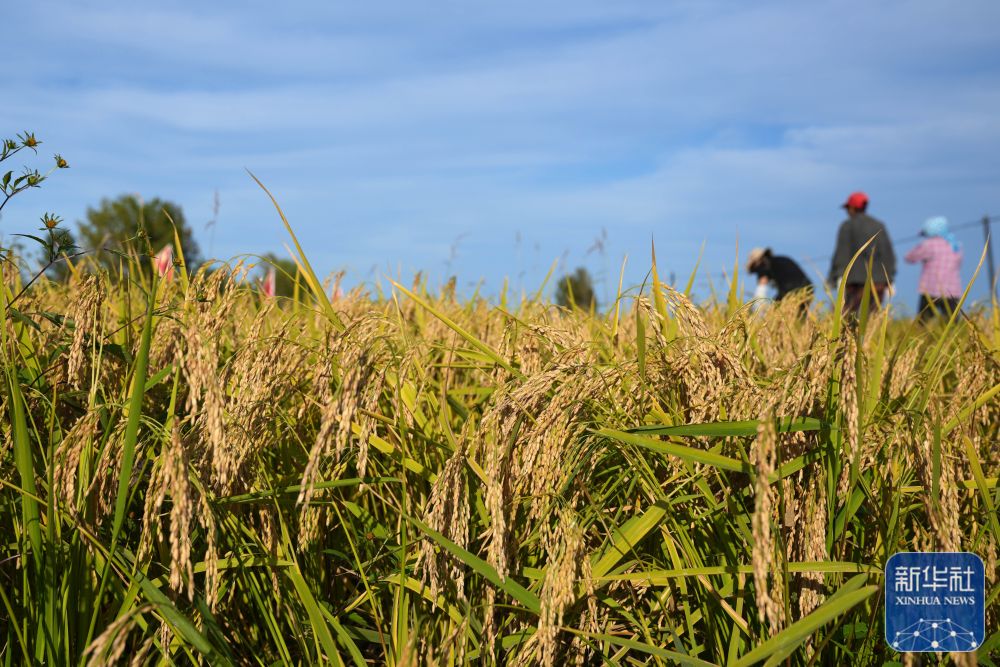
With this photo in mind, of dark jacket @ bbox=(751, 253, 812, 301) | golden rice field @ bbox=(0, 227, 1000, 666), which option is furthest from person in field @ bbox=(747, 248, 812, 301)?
golden rice field @ bbox=(0, 227, 1000, 666)

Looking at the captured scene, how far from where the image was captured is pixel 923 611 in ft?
4.43

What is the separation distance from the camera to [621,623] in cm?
163

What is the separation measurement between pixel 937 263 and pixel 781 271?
179cm

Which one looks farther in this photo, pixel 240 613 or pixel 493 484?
pixel 240 613

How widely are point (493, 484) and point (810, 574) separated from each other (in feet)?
2.00

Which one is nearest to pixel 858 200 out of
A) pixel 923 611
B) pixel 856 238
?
pixel 856 238

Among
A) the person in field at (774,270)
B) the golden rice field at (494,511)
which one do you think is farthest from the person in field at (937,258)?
the golden rice field at (494,511)

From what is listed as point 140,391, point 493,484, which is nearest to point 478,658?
point 493,484

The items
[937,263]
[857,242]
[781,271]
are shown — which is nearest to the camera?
[857,242]

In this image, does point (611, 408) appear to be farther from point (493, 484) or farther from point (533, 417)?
point (493, 484)

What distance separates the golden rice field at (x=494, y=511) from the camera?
135 cm

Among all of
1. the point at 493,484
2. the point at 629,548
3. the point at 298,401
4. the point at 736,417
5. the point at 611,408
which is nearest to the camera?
the point at 493,484

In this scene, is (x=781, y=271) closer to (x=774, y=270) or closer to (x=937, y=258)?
(x=774, y=270)

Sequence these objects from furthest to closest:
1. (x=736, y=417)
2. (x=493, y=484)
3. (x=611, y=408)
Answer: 1. (x=611, y=408)
2. (x=736, y=417)
3. (x=493, y=484)
